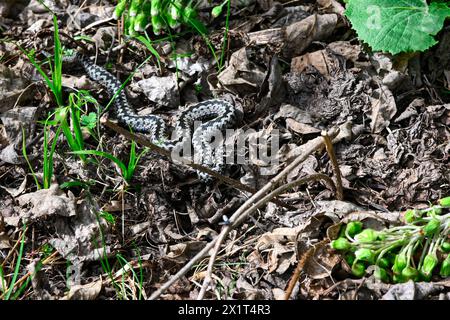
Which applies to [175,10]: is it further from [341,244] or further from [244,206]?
[341,244]

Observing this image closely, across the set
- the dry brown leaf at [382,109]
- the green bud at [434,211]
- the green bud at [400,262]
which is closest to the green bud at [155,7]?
the dry brown leaf at [382,109]

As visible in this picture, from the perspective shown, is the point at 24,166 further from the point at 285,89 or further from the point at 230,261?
the point at 285,89

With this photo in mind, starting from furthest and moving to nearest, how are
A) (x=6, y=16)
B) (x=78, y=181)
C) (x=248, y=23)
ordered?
1. (x=6, y=16)
2. (x=248, y=23)
3. (x=78, y=181)

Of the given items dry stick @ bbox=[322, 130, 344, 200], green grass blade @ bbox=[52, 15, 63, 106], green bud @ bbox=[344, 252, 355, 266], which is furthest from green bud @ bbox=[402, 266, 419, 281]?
green grass blade @ bbox=[52, 15, 63, 106]

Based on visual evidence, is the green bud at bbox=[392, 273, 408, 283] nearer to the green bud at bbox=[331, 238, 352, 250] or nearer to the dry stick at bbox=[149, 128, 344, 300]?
the green bud at bbox=[331, 238, 352, 250]


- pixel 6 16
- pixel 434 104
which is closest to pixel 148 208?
pixel 434 104

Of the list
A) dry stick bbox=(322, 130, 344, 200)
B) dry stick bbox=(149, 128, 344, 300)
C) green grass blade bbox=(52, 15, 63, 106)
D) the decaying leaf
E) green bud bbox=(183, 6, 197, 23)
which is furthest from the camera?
green bud bbox=(183, 6, 197, 23)
